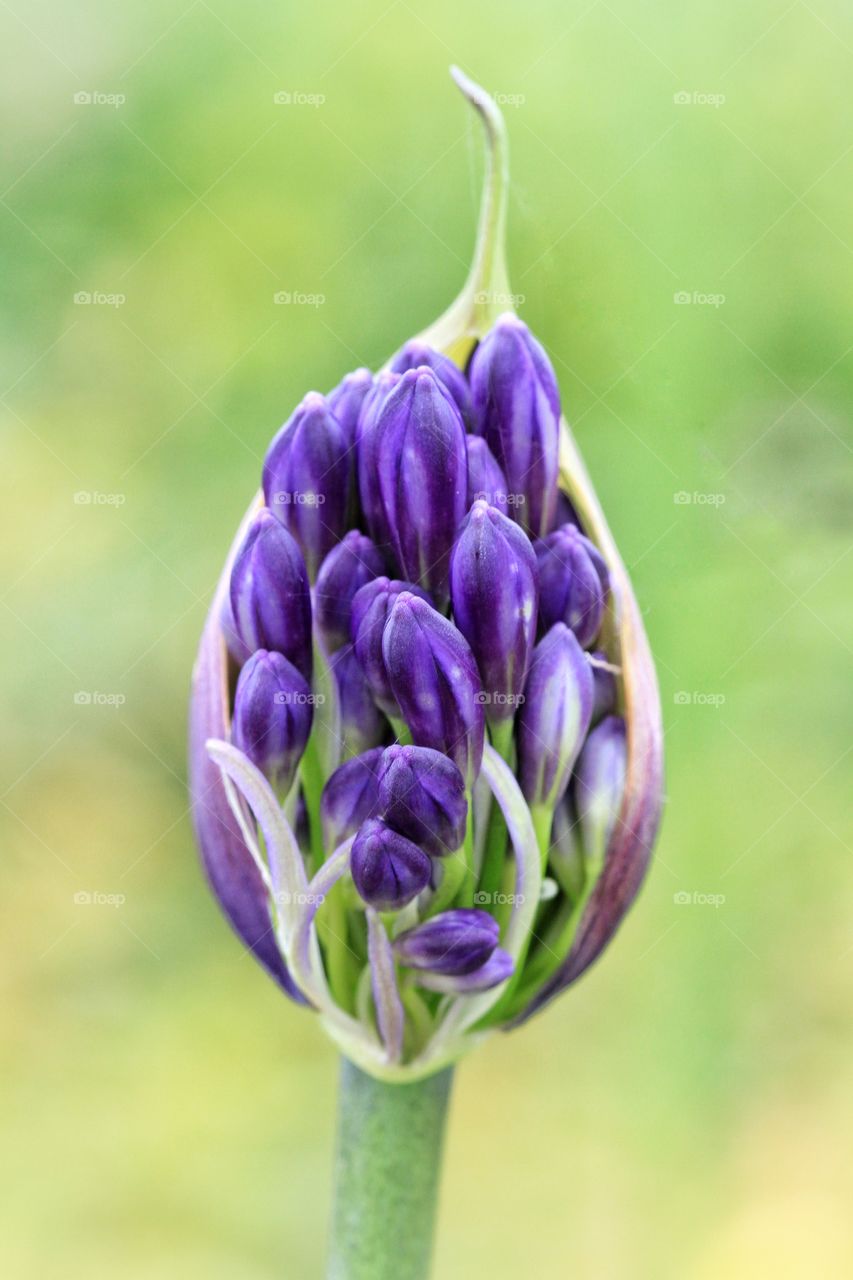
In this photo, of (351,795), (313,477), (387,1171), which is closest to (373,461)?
(313,477)

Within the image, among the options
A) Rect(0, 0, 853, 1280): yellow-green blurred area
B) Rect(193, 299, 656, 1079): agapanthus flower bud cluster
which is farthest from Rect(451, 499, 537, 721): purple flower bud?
Rect(0, 0, 853, 1280): yellow-green blurred area

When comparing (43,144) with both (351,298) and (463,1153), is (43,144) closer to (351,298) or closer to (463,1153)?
(351,298)

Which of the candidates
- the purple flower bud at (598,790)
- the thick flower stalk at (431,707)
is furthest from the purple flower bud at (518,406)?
the purple flower bud at (598,790)

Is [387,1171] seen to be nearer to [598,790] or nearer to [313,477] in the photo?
[598,790]

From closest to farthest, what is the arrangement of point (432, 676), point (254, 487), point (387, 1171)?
point (432, 676) < point (387, 1171) < point (254, 487)

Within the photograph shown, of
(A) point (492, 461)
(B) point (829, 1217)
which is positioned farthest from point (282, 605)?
(B) point (829, 1217)
